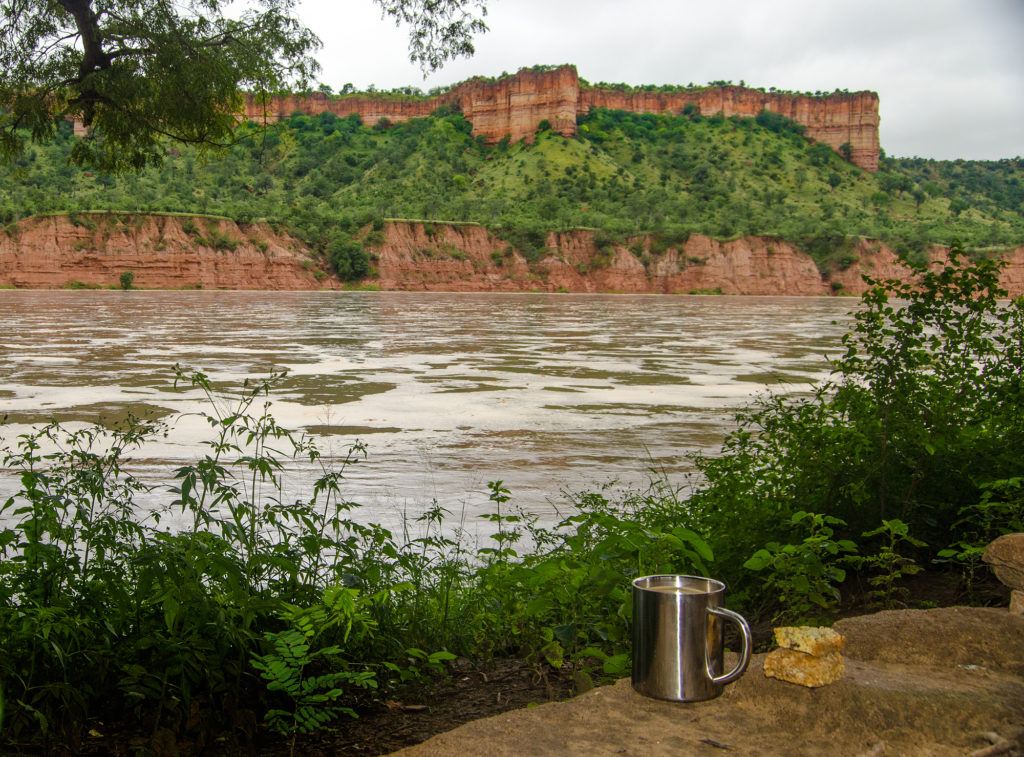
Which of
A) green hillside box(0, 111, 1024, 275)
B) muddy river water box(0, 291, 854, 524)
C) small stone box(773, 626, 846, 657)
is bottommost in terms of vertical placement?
muddy river water box(0, 291, 854, 524)

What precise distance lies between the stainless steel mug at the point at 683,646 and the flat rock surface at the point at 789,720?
0.05 m

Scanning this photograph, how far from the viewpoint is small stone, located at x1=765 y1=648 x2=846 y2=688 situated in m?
2.52

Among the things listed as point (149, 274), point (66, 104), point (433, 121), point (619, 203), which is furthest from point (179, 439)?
point (433, 121)

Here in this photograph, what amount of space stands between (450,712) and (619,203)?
103884 millimetres

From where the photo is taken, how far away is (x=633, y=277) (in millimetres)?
88938

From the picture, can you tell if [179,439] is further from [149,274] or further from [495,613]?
[149,274]

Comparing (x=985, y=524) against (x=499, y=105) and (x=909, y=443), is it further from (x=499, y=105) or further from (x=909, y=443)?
(x=499, y=105)

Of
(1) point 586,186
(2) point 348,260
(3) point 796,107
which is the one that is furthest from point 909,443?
(3) point 796,107

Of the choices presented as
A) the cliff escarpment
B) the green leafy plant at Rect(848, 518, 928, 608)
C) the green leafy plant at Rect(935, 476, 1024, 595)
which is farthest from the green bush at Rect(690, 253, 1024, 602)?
the cliff escarpment

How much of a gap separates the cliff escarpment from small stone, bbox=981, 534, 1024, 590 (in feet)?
403

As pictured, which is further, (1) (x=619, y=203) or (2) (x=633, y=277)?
(1) (x=619, y=203)

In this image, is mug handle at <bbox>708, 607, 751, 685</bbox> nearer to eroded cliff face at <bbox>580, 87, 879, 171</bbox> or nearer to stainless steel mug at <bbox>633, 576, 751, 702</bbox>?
stainless steel mug at <bbox>633, 576, 751, 702</bbox>

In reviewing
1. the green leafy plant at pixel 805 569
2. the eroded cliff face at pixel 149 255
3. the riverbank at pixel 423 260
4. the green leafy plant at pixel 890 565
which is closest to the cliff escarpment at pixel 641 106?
the riverbank at pixel 423 260

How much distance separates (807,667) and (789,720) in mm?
151
